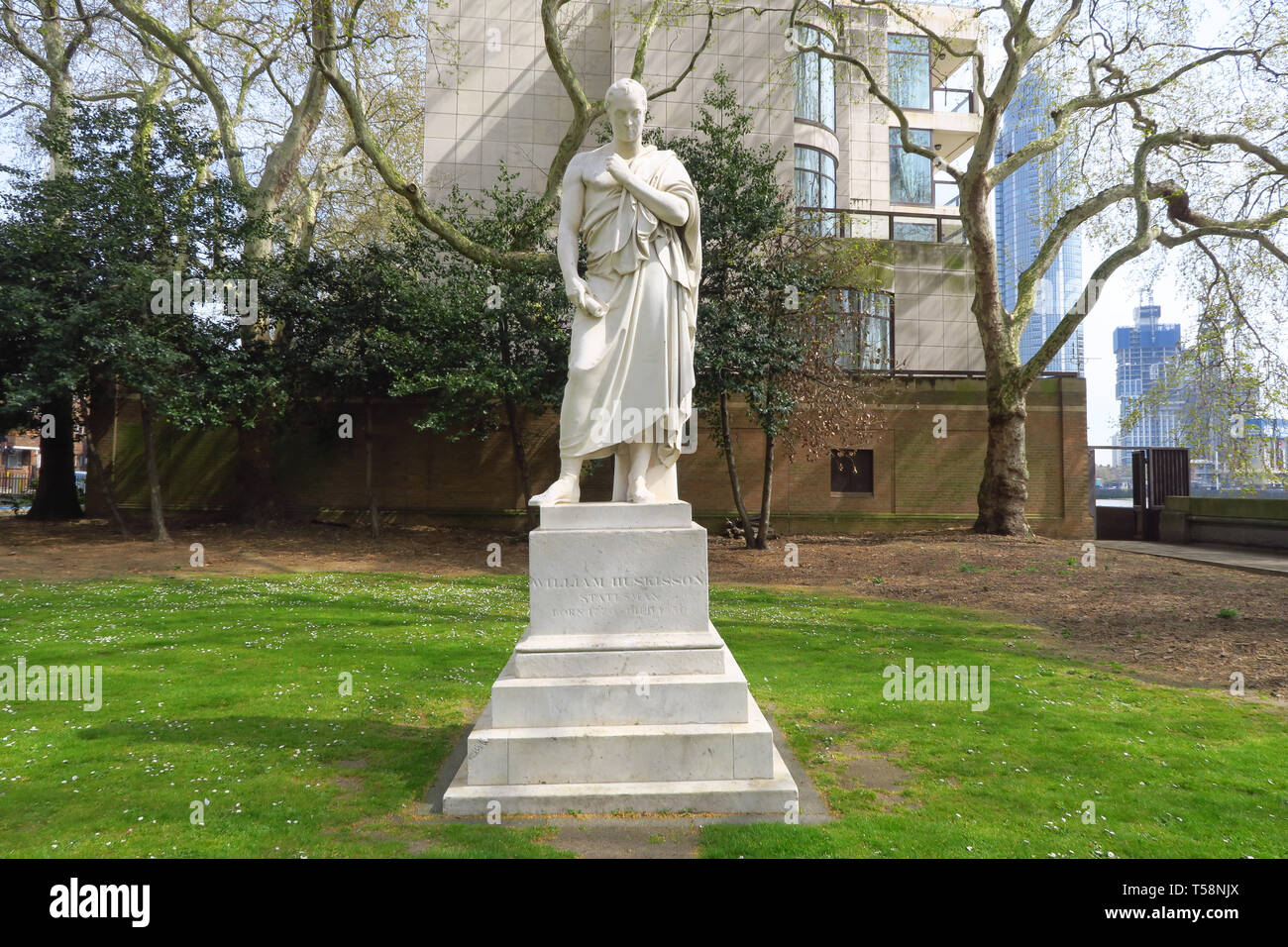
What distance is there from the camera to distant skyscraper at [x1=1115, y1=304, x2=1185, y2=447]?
57.4 feet

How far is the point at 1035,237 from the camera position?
2050 centimetres

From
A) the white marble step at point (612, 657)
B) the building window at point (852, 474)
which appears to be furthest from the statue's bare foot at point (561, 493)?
the building window at point (852, 474)

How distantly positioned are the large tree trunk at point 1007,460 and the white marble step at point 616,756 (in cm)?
A: 1601

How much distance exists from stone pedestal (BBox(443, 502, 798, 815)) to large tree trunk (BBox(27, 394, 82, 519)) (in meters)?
18.7

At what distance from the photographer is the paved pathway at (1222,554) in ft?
50.9

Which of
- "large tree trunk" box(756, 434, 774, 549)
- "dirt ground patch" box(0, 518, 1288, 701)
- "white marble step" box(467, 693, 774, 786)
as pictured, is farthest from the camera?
"large tree trunk" box(756, 434, 774, 549)

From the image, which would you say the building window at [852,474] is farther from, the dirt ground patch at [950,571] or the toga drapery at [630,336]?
the toga drapery at [630,336]

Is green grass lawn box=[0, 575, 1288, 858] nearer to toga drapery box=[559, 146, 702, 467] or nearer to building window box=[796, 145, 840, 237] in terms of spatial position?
toga drapery box=[559, 146, 702, 467]

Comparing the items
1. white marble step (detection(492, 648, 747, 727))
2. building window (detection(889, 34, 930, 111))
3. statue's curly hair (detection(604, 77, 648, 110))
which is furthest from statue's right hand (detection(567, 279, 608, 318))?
building window (detection(889, 34, 930, 111))

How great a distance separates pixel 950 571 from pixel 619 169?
11945 millimetres

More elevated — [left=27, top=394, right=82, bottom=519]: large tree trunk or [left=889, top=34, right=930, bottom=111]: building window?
[left=889, top=34, right=930, bottom=111]: building window

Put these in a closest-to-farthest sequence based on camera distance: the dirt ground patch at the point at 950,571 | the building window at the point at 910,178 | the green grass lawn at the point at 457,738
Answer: the green grass lawn at the point at 457,738
the dirt ground patch at the point at 950,571
the building window at the point at 910,178

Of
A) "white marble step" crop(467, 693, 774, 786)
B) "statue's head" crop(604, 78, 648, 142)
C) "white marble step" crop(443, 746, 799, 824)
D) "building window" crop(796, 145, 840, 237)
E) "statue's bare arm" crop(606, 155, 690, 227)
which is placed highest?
"building window" crop(796, 145, 840, 237)

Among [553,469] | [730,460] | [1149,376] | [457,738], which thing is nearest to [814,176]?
[1149,376]
